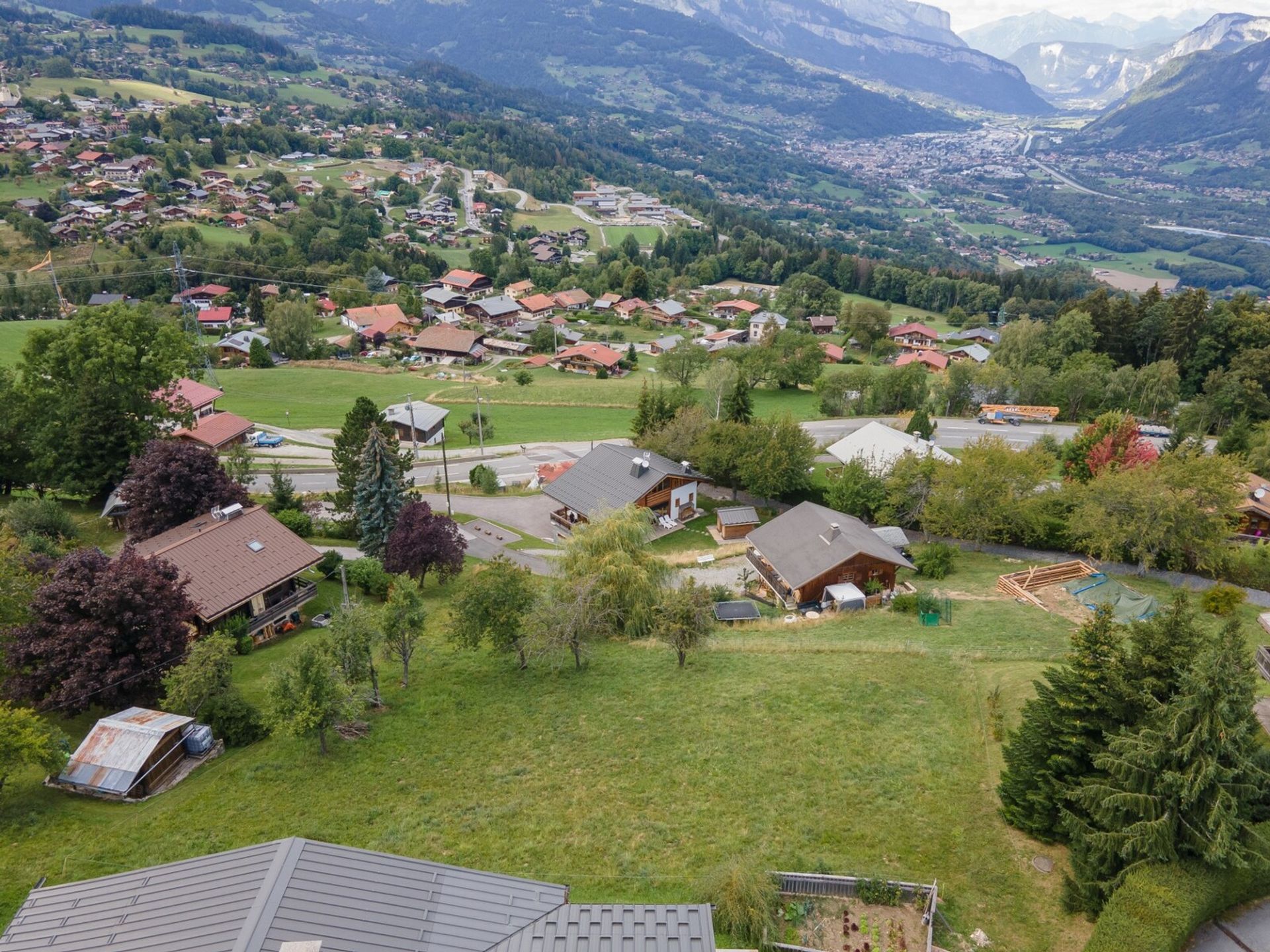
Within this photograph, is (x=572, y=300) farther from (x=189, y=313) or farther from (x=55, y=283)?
(x=55, y=283)

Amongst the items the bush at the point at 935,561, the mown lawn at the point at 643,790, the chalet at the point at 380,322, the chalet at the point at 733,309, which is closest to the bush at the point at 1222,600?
the mown lawn at the point at 643,790

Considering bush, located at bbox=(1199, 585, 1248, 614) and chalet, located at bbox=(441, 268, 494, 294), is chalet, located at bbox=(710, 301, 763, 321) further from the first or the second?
bush, located at bbox=(1199, 585, 1248, 614)

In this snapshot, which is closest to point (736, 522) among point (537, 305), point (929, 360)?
point (929, 360)

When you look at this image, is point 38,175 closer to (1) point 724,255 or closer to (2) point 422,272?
(2) point 422,272

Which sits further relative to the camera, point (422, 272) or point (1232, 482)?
point (422, 272)

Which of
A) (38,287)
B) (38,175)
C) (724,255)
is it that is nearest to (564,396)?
(38,287)

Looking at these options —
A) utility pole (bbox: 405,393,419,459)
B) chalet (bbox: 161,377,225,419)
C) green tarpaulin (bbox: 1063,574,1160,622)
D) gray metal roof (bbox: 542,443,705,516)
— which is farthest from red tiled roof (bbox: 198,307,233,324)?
green tarpaulin (bbox: 1063,574,1160,622)
